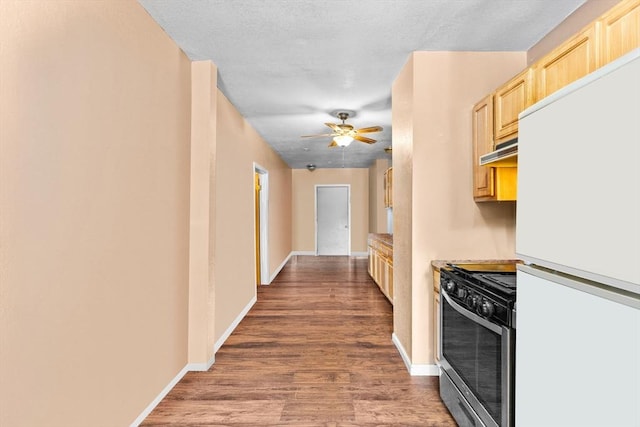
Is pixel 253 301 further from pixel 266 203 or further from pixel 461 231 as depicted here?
pixel 461 231

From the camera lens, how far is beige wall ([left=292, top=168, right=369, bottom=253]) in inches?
355

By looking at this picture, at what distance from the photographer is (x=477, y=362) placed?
1.78 meters

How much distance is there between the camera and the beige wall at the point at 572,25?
185 cm

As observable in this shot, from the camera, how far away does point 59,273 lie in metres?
1.40

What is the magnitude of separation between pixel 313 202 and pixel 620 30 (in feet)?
26.1

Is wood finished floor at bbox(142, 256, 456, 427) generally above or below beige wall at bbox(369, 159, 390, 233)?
below

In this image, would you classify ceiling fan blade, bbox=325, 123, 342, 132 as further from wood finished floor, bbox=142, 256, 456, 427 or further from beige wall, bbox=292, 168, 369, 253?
beige wall, bbox=292, 168, 369, 253

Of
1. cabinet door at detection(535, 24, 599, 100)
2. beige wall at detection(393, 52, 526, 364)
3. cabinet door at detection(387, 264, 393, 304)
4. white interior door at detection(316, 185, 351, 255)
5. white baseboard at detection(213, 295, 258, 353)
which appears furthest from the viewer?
white interior door at detection(316, 185, 351, 255)

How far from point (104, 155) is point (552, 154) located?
182 cm

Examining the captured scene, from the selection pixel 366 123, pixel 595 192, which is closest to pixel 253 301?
pixel 366 123

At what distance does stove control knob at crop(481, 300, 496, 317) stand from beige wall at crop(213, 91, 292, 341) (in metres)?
2.14

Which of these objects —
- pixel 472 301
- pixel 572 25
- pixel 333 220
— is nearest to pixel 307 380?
pixel 472 301

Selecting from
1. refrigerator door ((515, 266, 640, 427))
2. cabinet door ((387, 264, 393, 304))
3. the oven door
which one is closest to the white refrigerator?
refrigerator door ((515, 266, 640, 427))

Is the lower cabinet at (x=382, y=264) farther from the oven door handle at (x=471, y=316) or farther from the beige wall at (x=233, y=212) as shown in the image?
the oven door handle at (x=471, y=316)
